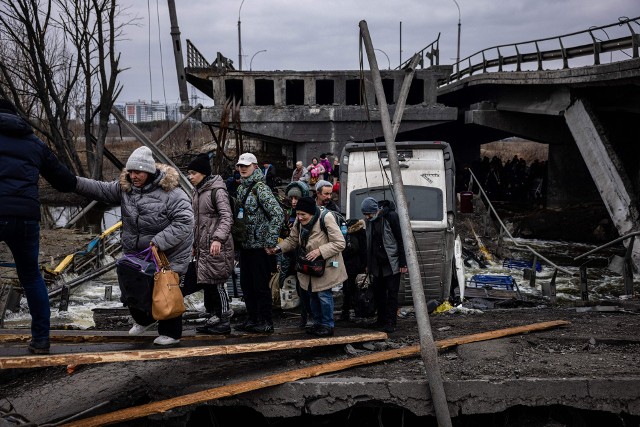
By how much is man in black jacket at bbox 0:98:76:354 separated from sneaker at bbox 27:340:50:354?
0.16 metres

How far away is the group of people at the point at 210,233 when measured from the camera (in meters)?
5.20

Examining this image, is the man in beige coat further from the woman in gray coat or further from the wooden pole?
the woman in gray coat

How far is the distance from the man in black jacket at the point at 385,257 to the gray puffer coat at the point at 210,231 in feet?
6.13

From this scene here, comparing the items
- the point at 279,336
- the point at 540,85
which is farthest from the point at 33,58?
the point at 279,336

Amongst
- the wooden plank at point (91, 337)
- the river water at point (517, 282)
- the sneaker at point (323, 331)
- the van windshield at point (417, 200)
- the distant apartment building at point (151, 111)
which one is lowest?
the river water at point (517, 282)

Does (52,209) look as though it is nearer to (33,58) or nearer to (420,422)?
(33,58)

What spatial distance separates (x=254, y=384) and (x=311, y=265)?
5.48 feet

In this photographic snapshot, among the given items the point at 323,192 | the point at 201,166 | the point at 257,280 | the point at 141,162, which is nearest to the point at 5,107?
the point at 141,162

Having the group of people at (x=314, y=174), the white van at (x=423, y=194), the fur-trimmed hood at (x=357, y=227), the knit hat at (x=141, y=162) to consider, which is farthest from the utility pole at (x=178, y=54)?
the knit hat at (x=141, y=162)

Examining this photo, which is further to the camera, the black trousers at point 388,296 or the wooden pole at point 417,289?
the black trousers at point 388,296

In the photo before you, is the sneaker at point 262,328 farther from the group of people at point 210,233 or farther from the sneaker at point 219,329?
the sneaker at point 219,329

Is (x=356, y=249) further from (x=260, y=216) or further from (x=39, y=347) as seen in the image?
(x=39, y=347)

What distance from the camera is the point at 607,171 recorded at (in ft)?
65.6

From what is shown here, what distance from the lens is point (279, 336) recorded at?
7.38 m
